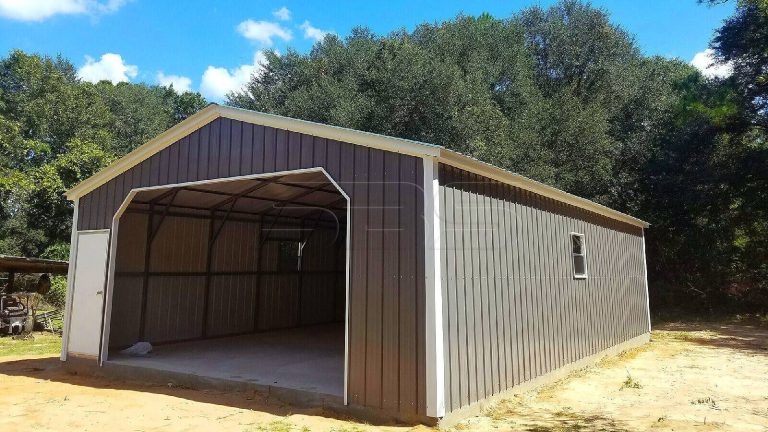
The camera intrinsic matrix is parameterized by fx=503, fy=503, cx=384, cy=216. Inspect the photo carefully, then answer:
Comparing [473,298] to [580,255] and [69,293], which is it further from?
[69,293]

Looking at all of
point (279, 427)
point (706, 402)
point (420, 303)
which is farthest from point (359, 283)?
point (706, 402)

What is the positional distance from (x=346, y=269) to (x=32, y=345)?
860 cm

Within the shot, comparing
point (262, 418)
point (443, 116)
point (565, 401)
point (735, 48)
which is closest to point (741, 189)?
point (735, 48)

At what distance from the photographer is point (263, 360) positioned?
729 centimetres

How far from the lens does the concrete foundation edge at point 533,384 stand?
4.57 metres

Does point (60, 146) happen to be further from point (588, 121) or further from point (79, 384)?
point (588, 121)

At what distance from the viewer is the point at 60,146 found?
2255cm

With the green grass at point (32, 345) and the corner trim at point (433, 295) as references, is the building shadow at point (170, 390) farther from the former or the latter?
the green grass at point (32, 345)

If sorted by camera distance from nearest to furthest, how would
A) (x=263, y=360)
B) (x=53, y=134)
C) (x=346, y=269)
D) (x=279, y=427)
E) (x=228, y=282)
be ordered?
(x=279, y=427)
(x=346, y=269)
(x=263, y=360)
(x=228, y=282)
(x=53, y=134)

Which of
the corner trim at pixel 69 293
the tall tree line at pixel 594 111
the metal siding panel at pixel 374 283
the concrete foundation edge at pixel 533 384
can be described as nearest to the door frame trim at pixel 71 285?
the corner trim at pixel 69 293

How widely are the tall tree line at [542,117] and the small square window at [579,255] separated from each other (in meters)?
9.46

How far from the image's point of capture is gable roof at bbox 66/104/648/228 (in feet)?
15.8

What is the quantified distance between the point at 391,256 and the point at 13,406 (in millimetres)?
→ 4442

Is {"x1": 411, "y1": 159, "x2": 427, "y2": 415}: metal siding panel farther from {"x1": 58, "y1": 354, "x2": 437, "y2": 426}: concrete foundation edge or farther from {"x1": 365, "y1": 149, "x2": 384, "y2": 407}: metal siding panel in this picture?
{"x1": 365, "y1": 149, "x2": 384, "y2": 407}: metal siding panel
